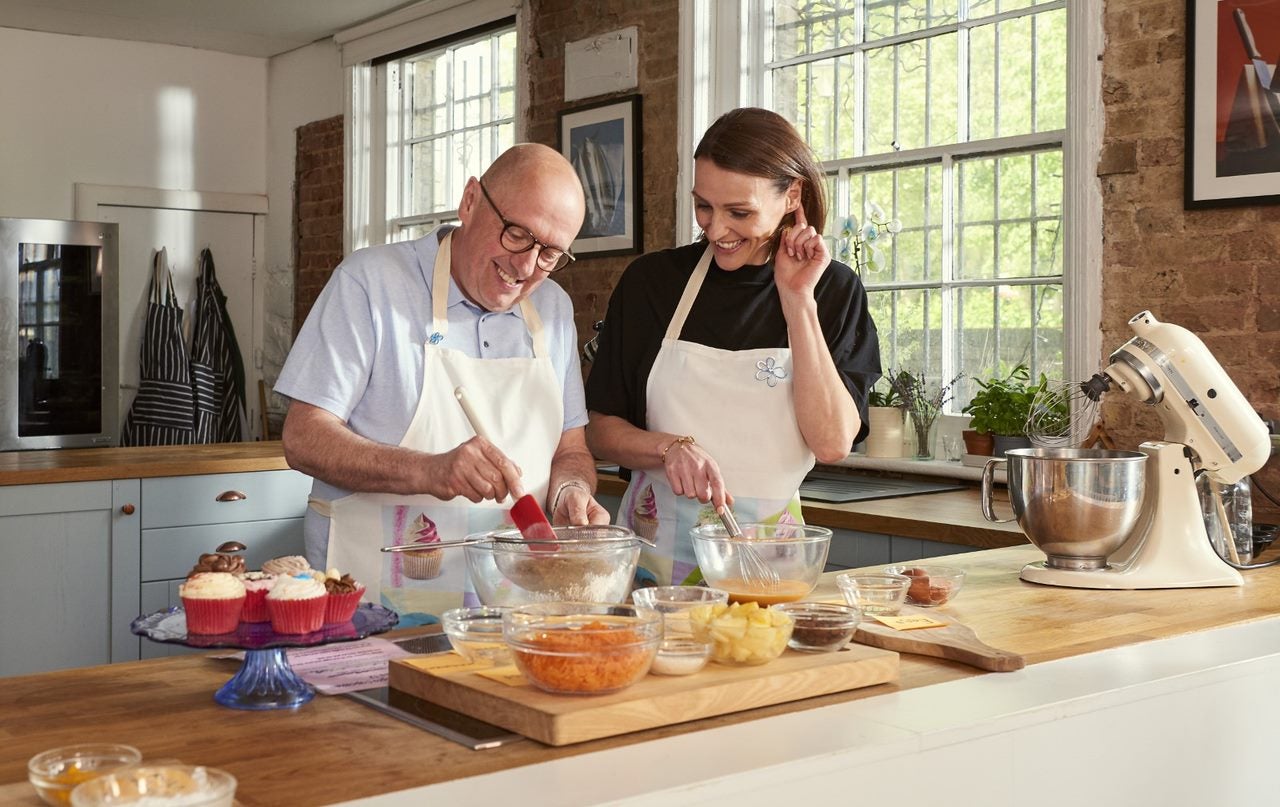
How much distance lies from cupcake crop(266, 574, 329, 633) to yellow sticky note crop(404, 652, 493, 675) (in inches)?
4.7

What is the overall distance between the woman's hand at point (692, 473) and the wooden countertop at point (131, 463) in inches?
74.1

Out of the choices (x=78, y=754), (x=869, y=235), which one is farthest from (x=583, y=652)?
(x=869, y=235)

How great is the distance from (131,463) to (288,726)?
295cm

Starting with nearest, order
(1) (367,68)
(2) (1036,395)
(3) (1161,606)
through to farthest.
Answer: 1. (3) (1161,606)
2. (2) (1036,395)
3. (1) (367,68)

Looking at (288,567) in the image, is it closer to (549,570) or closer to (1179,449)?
(549,570)

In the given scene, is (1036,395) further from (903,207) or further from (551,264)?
(551,264)

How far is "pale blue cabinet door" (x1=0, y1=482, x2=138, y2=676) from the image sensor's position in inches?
147

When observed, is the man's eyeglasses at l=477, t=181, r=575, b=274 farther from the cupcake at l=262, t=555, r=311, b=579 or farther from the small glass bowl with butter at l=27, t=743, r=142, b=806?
the small glass bowl with butter at l=27, t=743, r=142, b=806

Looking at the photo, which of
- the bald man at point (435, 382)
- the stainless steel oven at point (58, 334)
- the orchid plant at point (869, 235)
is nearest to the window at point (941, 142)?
the orchid plant at point (869, 235)

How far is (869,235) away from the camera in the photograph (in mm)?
4070

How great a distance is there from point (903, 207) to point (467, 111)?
2.61 metres

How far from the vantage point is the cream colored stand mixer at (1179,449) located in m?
2.14

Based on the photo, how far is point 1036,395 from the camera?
3.50 metres

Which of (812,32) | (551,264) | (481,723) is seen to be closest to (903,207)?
(812,32)
